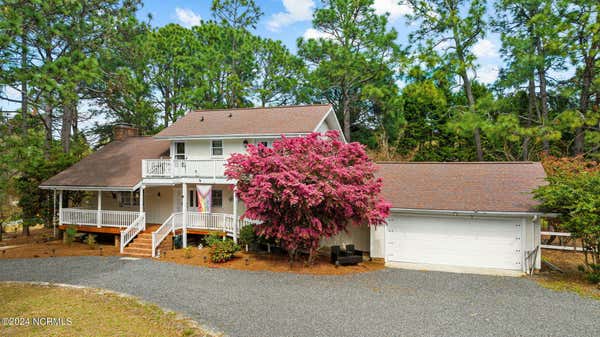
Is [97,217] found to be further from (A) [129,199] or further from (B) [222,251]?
(B) [222,251]

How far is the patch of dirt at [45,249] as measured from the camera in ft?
52.5

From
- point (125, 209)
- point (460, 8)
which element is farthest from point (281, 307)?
point (460, 8)

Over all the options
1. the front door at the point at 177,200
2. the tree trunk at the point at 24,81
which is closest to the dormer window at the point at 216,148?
the front door at the point at 177,200

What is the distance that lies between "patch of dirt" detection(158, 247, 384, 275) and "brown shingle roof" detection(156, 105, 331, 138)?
6.00 m

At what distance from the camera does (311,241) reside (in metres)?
13.4

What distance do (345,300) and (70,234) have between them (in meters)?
15.4

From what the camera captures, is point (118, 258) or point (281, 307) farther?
point (118, 258)

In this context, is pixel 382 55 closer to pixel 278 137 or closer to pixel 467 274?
pixel 278 137

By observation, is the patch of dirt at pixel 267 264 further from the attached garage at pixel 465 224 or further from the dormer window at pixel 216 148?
the dormer window at pixel 216 148

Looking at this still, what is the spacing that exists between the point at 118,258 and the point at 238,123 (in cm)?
893

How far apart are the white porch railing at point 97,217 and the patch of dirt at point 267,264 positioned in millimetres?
3696

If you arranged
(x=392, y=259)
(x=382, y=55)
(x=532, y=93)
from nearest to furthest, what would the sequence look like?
(x=392, y=259) < (x=532, y=93) < (x=382, y=55)

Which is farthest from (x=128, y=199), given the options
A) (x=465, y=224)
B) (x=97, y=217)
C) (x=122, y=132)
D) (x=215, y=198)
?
(x=465, y=224)

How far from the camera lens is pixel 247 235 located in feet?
50.6
